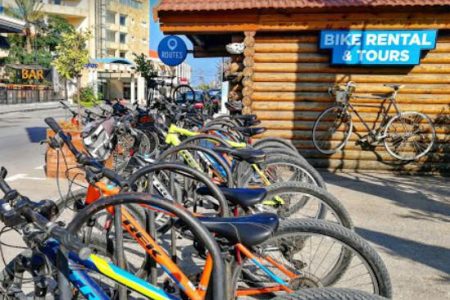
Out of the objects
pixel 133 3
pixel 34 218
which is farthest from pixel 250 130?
pixel 133 3

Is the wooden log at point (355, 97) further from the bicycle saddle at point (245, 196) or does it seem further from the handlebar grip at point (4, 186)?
the handlebar grip at point (4, 186)

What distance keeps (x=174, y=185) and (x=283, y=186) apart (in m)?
1.07

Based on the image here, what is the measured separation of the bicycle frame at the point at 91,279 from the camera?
5.54 feet

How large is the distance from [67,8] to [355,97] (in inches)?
2000

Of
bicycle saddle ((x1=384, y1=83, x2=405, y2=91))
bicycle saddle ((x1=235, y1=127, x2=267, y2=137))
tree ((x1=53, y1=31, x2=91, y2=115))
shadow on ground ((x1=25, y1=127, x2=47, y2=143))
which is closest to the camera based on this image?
bicycle saddle ((x1=235, y1=127, x2=267, y2=137))

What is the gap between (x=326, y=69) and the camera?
24.3ft

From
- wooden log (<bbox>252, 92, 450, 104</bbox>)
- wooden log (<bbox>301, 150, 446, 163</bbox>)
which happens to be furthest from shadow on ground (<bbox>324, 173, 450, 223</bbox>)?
wooden log (<bbox>252, 92, 450, 104</bbox>)

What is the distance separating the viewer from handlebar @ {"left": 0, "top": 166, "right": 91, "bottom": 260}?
1.49m

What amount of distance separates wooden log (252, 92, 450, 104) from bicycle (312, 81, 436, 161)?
0.24ft

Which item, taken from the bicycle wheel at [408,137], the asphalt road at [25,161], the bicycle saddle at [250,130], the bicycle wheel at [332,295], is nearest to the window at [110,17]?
the asphalt road at [25,161]

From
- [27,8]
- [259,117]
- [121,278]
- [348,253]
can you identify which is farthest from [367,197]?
[27,8]

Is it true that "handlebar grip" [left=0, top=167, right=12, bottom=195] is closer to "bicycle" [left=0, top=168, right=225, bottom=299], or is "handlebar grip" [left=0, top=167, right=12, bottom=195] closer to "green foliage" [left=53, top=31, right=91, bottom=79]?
"bicycle" [left=0, top=168, right=225, bottom=299]

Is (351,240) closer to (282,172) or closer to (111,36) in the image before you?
(282,172)

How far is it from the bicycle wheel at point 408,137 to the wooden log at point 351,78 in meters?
0.65
